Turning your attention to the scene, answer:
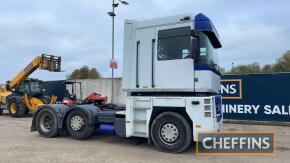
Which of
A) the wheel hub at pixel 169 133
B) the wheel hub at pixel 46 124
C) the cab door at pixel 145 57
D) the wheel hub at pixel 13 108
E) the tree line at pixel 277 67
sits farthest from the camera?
the tree line at pixel 277 67

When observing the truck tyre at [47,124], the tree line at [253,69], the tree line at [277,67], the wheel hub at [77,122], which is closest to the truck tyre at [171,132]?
the wheel hub at [77,122]

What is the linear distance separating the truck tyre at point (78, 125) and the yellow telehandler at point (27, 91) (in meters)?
9.27

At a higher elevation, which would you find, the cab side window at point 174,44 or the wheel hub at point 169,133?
the cab side window at point 174,44

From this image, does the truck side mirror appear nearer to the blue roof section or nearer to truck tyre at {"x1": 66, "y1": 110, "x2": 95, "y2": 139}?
the blue roof section

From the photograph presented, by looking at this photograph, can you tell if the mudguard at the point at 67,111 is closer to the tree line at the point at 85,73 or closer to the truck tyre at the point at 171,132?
the truck tyre at the point at 171,132

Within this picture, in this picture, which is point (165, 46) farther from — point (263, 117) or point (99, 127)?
point (263, 117)

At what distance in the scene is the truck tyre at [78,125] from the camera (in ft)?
31.1

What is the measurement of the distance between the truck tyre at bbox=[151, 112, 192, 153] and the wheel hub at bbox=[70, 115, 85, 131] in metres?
2.56

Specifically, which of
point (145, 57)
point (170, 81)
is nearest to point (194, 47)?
point (170, 81)

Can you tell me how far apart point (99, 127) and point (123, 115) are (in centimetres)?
122

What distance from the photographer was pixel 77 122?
971 cm

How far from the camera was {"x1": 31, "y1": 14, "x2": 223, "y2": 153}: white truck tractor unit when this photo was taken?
25.3ft

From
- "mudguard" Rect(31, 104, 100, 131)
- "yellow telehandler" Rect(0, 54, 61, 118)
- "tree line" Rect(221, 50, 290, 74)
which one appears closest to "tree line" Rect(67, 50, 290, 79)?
"tree line" Rect(221, 50, 290, 74)

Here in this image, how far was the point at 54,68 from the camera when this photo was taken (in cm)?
1905
